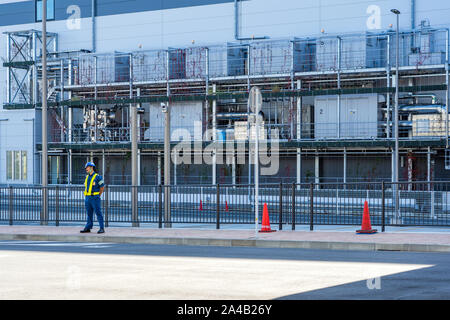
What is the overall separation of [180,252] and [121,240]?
3.38m

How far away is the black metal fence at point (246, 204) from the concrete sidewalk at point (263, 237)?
20.9 inches

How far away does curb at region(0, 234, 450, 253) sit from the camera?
1609cm

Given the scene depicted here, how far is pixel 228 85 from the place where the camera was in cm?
5003

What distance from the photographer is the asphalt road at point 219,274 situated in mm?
9711

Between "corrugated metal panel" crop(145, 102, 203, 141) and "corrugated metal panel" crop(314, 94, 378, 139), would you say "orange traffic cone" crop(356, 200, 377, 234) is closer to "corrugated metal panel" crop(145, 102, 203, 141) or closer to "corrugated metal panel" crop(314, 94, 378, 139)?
"corrugated metal panel" crop(314, 94, 378, 139)

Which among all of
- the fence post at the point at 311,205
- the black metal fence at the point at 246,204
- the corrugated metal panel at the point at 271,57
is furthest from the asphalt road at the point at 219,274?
the corrugated metal panel at the point at 271,57

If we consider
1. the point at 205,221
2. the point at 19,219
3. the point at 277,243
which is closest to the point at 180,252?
the point at 277,243

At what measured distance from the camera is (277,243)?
17.3 m

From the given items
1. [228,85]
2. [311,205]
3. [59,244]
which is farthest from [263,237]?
[228,85]

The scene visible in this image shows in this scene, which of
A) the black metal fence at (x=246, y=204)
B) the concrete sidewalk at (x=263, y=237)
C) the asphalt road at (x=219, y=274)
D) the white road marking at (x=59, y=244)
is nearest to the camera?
the asphalt road at (x=219, y=274)

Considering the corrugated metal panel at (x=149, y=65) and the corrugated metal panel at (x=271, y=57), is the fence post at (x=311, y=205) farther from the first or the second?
the corrugated metal panel at (x=149, y=65)

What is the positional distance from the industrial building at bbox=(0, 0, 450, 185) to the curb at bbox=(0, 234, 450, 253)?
2534cm
